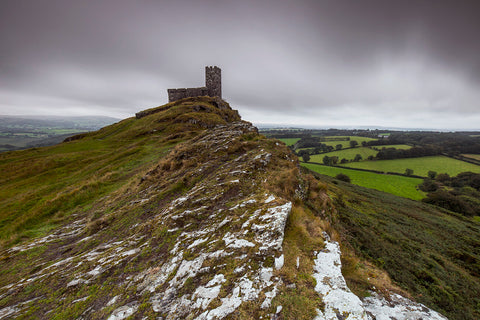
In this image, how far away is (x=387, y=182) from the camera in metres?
71.9

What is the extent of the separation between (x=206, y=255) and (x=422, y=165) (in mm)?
133729

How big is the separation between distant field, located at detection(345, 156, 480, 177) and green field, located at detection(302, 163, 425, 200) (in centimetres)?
1118

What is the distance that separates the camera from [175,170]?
559 inches

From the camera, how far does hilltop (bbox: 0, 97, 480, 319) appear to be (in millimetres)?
4090

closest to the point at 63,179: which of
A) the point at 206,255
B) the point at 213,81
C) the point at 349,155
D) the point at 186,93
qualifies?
the point at 206,255

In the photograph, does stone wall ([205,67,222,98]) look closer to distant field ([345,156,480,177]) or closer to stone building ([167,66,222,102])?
stone building ([167,66,222,102])

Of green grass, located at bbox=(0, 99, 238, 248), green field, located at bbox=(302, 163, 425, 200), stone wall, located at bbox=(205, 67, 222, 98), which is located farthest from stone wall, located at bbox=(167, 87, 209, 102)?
green field, located at bbox=(302, 163, 425, 200)

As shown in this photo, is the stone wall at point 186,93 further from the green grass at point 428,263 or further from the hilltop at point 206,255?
the green grass at point 428,263

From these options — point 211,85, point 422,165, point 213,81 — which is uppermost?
point 213,81

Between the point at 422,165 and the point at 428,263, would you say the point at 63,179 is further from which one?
the point at 422,165

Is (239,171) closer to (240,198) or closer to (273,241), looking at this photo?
(240,198)

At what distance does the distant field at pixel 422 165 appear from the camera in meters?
84.3

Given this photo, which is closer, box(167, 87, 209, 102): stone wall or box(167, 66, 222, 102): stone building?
box(167, 66, 222, 102): stone building

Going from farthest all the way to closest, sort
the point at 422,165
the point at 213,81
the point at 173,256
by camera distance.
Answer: the point at 422,165 → the point at 213,81 → the point at 173,256
